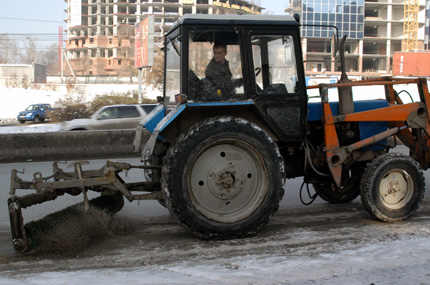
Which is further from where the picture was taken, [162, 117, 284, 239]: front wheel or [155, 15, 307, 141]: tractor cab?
[155, 15, 307, 141]: tractor cab

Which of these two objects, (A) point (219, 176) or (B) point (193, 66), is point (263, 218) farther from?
(B) point (193, 66)

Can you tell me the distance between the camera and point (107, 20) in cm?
11825

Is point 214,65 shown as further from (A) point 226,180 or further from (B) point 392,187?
(B) point 392,187

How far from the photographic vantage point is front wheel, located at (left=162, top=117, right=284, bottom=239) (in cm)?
486

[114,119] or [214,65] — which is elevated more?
[214,65]

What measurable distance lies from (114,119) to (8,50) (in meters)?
108

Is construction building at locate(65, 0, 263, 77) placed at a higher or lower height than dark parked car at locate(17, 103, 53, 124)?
higher

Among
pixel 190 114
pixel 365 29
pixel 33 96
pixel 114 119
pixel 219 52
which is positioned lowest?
pixel 114 119

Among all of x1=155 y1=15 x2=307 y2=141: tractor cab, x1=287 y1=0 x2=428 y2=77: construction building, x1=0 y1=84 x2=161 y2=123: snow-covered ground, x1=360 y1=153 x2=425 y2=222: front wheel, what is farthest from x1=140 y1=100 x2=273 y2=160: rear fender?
x1=287 y1=0 x2=428 y2=77: construction building

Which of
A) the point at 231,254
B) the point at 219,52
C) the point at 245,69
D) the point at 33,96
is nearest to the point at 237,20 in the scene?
the point at 219,52

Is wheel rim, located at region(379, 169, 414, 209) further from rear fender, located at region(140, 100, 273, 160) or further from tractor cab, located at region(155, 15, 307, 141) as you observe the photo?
→ rear fender, located at region(140, 100, 273, 160)

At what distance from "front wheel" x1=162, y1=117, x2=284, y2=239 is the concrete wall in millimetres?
9238

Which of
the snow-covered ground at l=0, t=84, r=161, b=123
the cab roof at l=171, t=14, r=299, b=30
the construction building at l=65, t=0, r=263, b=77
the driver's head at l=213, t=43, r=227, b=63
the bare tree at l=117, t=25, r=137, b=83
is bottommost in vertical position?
the driver's head at l=213, t=43, r=227, b=63

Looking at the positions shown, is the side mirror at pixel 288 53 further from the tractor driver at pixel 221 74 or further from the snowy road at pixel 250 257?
the snowy road at pixel 250 257
